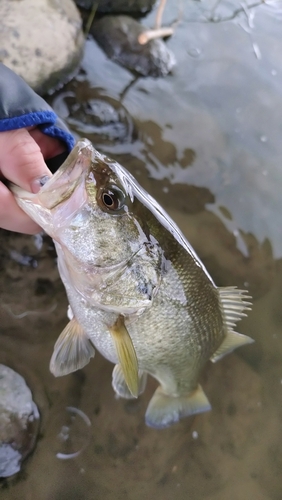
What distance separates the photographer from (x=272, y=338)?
A: 2867 mm

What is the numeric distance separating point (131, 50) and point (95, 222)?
112 inches

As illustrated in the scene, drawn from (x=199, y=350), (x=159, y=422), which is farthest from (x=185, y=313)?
(x=159, y=422)

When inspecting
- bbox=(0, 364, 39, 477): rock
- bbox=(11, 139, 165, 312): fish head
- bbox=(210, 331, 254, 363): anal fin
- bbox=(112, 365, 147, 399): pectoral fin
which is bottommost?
bbox=(0, 364, 39, 477): rock

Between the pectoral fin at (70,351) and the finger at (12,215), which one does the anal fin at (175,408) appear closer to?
the pectoral fin at (70,351)

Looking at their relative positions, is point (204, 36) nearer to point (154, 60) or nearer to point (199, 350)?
point (154, 60)

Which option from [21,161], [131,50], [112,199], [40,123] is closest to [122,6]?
[131,50]

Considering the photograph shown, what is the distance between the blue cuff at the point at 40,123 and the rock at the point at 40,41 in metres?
1.44

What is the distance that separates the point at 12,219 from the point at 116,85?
7.50ft

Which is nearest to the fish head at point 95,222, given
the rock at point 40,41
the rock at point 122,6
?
the rock at point 40,41

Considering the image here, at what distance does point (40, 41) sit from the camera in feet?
10.3

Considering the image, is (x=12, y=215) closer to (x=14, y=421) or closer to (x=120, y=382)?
(x=120, y=382)

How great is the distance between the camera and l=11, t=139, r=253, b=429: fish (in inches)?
55.1

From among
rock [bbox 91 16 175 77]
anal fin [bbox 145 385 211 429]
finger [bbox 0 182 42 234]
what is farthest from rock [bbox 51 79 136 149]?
anal fin [bbox 145 385 211 429]

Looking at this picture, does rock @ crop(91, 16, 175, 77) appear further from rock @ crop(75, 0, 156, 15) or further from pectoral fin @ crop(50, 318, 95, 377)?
pectoral fin @ crop(50, 318, 95, 377)
